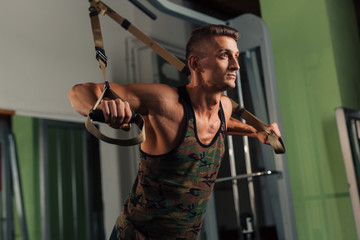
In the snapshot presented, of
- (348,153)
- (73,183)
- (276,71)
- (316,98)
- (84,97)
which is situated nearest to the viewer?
(84,97)

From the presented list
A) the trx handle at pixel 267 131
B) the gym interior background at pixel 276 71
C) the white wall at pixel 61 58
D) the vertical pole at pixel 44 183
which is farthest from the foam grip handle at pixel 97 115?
the vertical pole at pixel 44 183

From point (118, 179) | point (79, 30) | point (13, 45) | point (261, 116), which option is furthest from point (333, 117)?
point (13, 45)

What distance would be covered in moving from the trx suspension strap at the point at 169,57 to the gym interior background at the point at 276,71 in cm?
92

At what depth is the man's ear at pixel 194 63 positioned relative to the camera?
1.03 meters

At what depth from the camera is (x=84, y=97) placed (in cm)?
91

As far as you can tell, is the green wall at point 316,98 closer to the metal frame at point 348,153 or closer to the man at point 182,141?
the metal frame at point 348,153

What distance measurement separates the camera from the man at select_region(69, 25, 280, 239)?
3.28 feet

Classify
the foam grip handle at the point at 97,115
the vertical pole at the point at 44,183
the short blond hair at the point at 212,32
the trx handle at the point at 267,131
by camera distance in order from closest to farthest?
the foam grip handle at the point at 97,115 → the short blond hair at the point at 212,32 → the trx handle at the point at 267,131 → the vertical pole at the point at 44,183

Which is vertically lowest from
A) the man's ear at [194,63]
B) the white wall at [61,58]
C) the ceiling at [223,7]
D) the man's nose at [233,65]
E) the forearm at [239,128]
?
the forearm at [239,128]

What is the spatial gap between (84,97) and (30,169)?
2.87 metres

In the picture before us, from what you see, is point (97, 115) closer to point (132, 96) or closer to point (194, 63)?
point (132, 96)

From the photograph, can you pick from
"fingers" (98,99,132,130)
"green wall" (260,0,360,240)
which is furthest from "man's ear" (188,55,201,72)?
"green wall" (260,0,360,240)

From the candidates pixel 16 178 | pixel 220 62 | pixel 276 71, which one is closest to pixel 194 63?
pixel 220 62

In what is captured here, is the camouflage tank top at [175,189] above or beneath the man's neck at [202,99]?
beneath
